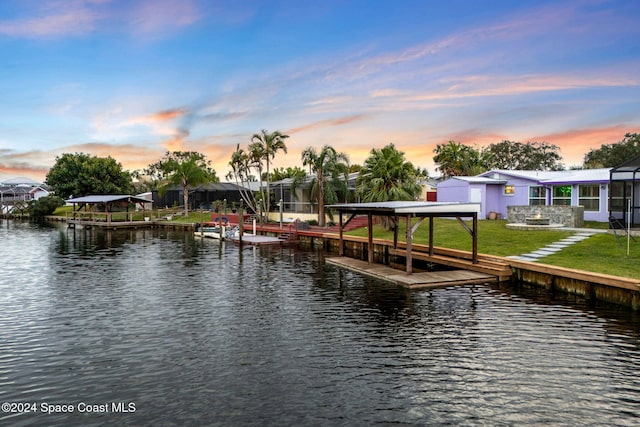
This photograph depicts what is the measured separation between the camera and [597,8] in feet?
77.9

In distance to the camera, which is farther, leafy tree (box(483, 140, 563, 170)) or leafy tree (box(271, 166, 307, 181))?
leafy tree (box(271, 166, 307, 181))

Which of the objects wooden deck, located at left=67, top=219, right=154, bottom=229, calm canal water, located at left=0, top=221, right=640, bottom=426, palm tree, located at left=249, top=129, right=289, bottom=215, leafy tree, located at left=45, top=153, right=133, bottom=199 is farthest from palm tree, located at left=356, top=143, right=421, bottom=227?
leafy tree, located at left=45, top=153, right=133, bottom=199

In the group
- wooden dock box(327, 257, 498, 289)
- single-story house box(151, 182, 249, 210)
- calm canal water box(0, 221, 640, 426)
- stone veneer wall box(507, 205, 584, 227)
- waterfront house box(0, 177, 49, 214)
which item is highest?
waterfront house box(0, 177, 49, 214)

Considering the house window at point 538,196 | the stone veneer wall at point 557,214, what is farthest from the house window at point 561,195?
the stone veneer wall at point 557,214

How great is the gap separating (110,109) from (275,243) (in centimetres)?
2111

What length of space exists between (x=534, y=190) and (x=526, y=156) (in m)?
49.1

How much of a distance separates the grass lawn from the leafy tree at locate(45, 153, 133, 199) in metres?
66.4

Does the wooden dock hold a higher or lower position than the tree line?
lower

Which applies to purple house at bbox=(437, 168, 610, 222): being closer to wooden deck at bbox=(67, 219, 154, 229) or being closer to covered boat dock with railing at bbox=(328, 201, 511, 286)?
covered boat dock with railing at bbox=(328, 201, 511, 286)

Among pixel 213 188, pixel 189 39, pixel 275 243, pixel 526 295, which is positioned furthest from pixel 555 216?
pixel 213 188

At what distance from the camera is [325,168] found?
44.8 metres

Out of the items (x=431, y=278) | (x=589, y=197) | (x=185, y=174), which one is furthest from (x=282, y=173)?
(x=431, y=278)

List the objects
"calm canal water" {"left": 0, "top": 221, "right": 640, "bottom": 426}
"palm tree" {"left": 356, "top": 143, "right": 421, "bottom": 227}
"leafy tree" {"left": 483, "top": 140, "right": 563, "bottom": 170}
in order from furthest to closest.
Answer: "leafy tree" {"left": 483, "top": 140, "right": 563, "bottom": 170}, "palm tree" {"left": 356, "top": 143, "right": 421, "bottom": 227}, "calm canal water" {"left": 0, "top": 221, "right": 640, "bottom": 426}

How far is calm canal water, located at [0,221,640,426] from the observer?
8500 mm
